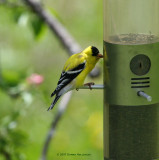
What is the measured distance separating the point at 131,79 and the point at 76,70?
1.31 feet

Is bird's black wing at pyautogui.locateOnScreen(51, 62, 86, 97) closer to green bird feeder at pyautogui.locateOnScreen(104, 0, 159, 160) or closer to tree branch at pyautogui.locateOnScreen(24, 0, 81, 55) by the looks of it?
green bird feeder at pyautogui.locateOnScreen(104, 0, 159, 160)

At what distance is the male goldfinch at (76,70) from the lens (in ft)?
12.0

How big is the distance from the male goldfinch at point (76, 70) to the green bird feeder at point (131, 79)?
0.12 metres

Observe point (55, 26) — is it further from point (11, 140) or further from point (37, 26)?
point (11, 140)

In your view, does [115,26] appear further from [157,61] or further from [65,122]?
[65,122]

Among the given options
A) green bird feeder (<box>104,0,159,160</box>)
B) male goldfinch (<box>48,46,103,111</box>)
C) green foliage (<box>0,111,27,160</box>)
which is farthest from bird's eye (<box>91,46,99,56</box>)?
green foliage (<box>0,111,27,160</box>)

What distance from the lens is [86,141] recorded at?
264 inches

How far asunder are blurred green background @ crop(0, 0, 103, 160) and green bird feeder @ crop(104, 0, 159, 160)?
88cm

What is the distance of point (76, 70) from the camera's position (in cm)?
375

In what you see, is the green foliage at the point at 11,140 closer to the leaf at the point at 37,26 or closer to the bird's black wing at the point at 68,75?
the leaf at the point at 37,26

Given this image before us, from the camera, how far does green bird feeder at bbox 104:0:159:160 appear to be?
363 cm

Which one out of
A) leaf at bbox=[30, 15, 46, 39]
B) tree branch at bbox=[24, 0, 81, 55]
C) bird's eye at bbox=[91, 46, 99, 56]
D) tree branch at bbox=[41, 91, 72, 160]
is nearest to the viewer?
bird's eye at bbox=[91, 46, 99, 56]

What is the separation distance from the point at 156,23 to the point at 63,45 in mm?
1817

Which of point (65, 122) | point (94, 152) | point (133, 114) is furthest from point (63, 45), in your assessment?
point (65, 122)
